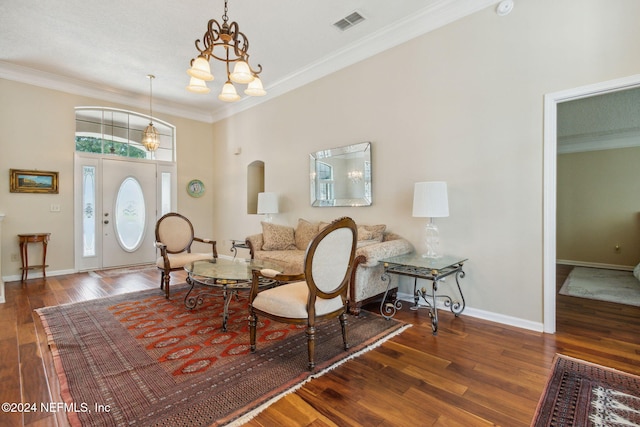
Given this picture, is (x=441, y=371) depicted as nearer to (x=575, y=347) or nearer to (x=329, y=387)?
(x=329, y=387)

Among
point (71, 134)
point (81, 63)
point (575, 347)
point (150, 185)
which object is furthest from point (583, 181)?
point (71, 134)

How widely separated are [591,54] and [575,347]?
2.39 metres

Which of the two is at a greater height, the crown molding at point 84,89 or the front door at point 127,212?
the crown molding at point 84,89

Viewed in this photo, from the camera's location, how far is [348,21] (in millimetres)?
3574

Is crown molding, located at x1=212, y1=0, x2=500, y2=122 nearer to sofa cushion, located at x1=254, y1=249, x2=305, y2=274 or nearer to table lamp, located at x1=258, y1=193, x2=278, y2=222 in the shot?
table lamp, located at x1=258, y1=193, x2=278, y2=222

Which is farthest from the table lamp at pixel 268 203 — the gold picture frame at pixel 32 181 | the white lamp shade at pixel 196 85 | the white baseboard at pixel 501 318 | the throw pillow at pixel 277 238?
the gold picture frame at pixel 32 181

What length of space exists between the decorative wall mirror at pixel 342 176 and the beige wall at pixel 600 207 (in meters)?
5.12

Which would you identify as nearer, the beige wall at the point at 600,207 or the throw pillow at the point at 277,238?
the throw pillow at the point at 277,238

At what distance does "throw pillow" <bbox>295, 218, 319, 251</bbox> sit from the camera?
4426 millimetres

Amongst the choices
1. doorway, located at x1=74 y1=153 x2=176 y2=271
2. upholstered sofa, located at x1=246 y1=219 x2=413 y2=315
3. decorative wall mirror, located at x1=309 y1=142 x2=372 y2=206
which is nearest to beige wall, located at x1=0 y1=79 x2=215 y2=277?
doorway, located at x1=74 y1=153 x2=176 y2=271

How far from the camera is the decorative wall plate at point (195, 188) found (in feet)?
21.9

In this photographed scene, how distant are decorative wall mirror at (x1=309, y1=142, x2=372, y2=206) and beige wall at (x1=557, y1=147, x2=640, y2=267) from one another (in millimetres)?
5120

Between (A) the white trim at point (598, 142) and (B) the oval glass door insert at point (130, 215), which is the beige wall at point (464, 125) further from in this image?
(A) the white trim at point (598, 142)

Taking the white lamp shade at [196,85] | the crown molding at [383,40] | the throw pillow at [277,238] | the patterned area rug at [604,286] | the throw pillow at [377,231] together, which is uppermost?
the crown molding at [383,40]
